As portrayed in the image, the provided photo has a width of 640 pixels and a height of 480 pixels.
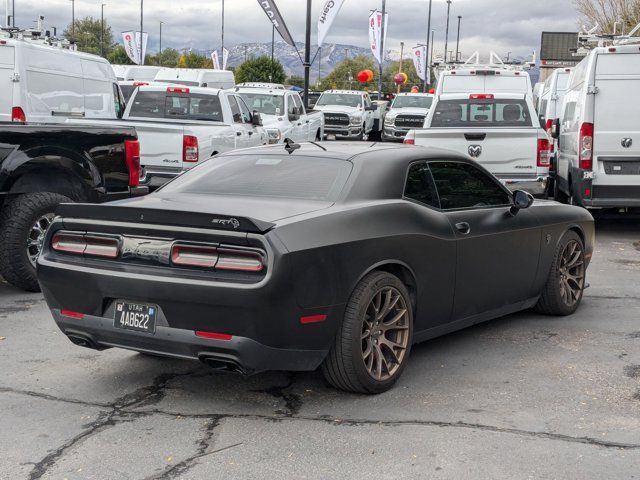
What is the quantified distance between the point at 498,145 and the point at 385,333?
27.6 ft

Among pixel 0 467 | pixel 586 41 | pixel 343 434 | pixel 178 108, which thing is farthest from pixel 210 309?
pixel 586 41

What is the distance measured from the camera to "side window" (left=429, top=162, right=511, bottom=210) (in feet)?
20.9

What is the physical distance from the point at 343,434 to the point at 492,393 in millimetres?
1190

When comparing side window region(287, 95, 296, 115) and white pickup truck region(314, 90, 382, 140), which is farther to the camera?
white pickup truck region(314, 90, 382, 140)

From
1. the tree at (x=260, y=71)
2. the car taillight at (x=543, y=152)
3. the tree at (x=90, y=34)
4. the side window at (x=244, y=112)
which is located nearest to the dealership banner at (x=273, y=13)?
the side window at (x=244, y=112)

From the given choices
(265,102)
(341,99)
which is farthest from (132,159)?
(341,99)

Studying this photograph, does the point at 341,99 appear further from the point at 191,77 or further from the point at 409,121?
the point at 191,77

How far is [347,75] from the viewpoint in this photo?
133 m

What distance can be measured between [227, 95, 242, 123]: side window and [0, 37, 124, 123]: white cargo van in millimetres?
2222

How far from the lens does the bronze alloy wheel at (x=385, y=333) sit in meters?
5.39

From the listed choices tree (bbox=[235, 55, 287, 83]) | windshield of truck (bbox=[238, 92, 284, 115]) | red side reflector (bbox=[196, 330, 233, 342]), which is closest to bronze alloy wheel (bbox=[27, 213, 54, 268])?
red side reflector (bbox=[196, 330, 233, 342])

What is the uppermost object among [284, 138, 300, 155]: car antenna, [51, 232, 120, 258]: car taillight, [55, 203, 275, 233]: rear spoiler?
[284, 138, 300, 155]: car antenna

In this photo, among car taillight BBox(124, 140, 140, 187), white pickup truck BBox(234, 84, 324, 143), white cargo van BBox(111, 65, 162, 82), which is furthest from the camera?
white cargo van BBox(111, 65, 162, 82)

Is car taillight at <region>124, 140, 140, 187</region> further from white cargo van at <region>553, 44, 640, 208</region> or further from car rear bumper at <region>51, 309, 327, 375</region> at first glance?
white cargo van at <region>553, 44, 640, 208</region>
